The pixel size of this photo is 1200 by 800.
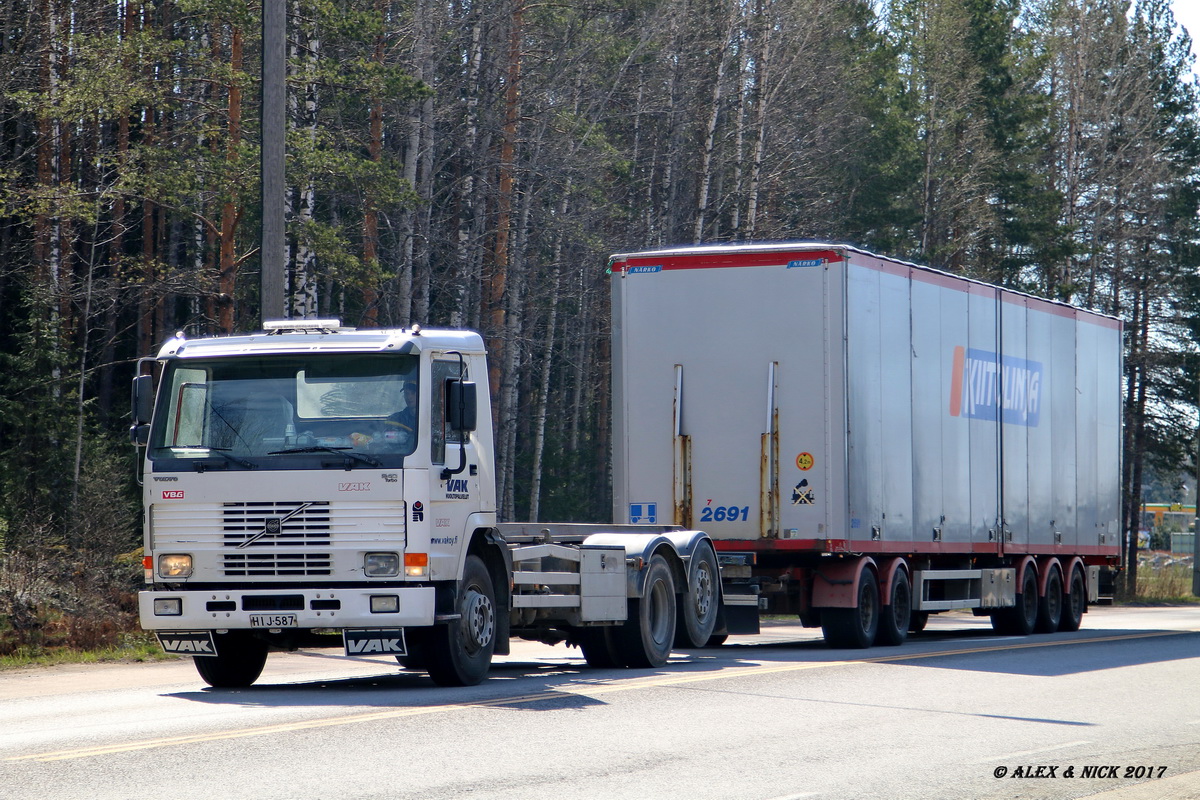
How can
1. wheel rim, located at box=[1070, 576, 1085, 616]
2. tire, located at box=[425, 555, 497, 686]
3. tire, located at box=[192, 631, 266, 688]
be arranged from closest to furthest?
tire, located at box=[425, 555, 497, 686], tire, located at box=[192, 631, 266, 688], wheel rim, located at box=[1070, 576, 1085, 616]

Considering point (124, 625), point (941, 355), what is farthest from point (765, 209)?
point (124, 625)

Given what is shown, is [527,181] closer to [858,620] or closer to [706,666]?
[858,620]

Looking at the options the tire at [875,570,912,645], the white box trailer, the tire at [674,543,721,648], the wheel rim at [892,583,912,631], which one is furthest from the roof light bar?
the wheel rim at [892,583,912,631]

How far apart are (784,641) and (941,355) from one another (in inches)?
171

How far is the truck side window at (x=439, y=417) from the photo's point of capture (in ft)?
40.2

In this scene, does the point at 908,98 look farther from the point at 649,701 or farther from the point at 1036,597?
the point at 649,701

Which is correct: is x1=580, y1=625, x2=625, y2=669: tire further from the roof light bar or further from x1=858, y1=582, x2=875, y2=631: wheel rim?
the roof light bar

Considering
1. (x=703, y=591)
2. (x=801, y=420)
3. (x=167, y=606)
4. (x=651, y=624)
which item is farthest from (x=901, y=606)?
(x=167, y=606)

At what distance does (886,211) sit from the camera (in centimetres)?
4981

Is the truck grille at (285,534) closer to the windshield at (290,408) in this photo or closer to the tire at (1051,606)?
the windshield at (290,408)

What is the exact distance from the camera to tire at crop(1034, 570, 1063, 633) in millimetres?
23578

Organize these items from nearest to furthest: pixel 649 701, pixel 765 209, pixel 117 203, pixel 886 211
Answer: pixel 649 701 → pixel 117 203 → pixel 765 209 → pixel 886 211

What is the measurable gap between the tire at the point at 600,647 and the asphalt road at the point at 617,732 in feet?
0.79

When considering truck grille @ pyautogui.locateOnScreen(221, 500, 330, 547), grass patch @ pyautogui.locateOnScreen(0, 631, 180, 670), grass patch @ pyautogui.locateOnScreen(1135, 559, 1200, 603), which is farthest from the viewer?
grass patch @ pyautogui.locateOnScreen(1135, 559, 1200, 603)
